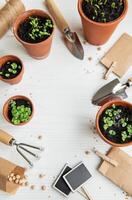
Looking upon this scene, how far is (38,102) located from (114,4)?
32 cm

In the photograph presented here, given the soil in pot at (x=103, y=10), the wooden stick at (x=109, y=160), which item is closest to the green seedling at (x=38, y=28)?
the soil in pot at (x=103, y=10)

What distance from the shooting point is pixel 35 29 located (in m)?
1.08

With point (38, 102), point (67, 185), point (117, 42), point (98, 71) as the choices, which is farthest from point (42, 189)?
point (117, 42)

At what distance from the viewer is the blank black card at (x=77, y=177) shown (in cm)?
101

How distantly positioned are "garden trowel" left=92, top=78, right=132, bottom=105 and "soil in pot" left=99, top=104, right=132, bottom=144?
54 mm

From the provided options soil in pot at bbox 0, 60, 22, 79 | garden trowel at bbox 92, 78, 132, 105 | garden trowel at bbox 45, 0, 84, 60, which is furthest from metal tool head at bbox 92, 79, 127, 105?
soil in pot at bbox 0, 60, 22, 79

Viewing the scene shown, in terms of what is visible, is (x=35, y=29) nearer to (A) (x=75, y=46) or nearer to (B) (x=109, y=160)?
(A) (x=75, y=46)

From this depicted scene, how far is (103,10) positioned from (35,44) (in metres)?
0.20

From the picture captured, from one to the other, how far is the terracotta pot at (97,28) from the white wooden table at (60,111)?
30 millimetres

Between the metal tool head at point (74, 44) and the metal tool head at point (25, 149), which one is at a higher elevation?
the metal tool head at point (74, 44)

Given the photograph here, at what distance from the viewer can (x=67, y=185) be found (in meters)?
1.01

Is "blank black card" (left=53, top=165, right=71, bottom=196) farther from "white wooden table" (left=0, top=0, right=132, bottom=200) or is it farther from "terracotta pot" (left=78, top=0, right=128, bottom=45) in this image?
"terracotta pot" (left=78, top=0, right=128, bottom=45)

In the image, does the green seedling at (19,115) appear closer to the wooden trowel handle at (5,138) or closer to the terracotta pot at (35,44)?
the wooden trowel handle at (5,138)

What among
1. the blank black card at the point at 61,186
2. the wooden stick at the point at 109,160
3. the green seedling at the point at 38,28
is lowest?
the wooden stick at the point at 109,160
